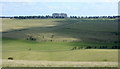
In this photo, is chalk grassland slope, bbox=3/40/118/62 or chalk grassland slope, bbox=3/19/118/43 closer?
chalk grassland slope, bbox=3/40/118/62

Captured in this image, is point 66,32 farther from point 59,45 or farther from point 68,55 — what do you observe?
point 68,55

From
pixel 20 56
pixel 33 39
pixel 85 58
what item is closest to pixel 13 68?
pixel 85 58

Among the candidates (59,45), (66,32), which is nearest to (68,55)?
(59,45)

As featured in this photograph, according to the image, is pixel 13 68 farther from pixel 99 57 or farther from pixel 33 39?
pixel 33 39

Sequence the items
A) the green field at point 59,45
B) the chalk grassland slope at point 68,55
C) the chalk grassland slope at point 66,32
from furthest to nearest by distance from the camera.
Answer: the chalk grassland slope at point 66,32, the green field at point 59,45, the chalk grassland slope at point 68,55

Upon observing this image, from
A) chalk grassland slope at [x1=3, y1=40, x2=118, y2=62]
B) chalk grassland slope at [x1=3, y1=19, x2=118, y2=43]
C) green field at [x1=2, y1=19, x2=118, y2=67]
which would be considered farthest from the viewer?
chalk grassland slope at [x1=3, y1=19, x2=118, y2=43]

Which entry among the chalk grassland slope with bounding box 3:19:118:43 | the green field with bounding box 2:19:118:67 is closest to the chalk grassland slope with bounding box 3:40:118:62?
the green field with bounding box 2:19:118:67

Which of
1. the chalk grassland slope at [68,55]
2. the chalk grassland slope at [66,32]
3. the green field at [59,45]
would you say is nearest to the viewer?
the chalk grassland slope at [68,55]

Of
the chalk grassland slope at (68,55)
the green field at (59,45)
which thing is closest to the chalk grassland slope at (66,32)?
the green field at (59,45)

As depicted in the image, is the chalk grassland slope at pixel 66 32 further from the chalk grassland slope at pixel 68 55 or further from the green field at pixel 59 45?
the chalk grassland slope at pixel 68 55

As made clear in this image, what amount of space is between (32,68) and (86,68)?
463cm

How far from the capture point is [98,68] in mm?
20125

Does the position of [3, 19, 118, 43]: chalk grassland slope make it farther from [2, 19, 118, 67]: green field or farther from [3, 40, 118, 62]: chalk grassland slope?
[3, 40, 118, 62]: chalk grassland slope

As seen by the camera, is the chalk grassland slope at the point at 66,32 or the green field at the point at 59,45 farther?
the chalk grassland slope at the point at 66,32
